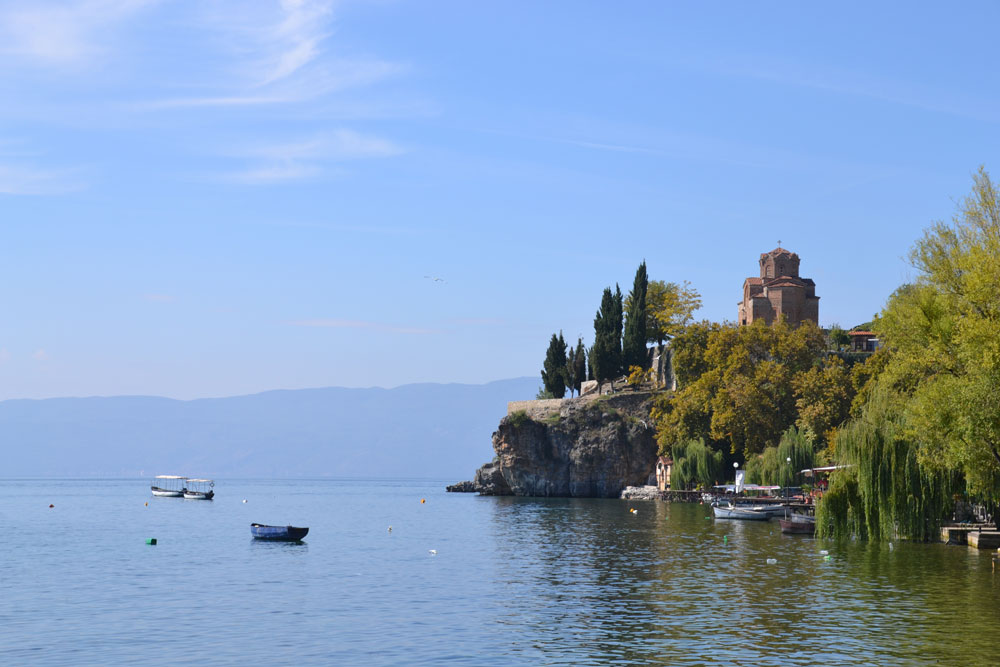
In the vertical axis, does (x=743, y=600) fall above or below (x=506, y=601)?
above

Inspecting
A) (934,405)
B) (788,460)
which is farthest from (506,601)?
(788,460)

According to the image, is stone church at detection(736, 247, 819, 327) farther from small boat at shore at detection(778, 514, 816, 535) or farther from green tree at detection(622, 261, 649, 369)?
small boat at shore at detection(778, 514, 816, 535)

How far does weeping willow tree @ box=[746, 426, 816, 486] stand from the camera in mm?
97062

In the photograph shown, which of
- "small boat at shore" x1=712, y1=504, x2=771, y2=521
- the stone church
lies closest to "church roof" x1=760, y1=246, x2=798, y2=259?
the stone church

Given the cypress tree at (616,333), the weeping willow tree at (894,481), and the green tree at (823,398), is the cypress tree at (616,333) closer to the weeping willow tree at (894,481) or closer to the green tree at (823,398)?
the green tree at (823,398)

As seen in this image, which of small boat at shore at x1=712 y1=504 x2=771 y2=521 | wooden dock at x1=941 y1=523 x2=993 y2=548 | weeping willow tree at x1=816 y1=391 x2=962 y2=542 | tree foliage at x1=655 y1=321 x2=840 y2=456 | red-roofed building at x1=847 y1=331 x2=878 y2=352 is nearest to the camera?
weeping willow tree at x1=816 y1=391 x2=962 y2=542

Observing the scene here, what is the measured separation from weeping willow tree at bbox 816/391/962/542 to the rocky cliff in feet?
277

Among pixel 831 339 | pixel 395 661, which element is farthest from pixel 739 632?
pixel 831 339

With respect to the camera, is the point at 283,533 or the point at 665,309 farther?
the point at 665,309

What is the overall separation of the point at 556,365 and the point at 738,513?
78119mm

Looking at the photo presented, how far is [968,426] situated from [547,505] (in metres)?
78.7

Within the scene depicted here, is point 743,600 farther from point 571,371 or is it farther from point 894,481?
point 571,371

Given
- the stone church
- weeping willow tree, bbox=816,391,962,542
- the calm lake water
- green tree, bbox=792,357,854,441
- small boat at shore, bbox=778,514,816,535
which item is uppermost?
the stone church

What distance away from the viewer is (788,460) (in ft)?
314
